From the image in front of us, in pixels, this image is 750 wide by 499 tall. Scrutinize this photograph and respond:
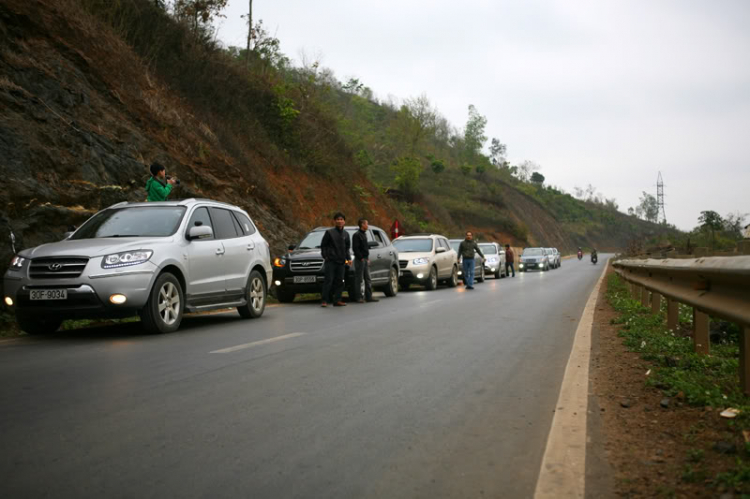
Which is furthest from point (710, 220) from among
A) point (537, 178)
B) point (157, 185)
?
point (537, 178)

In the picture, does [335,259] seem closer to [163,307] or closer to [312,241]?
[312,241]

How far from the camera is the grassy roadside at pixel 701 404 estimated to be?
11.0 feet

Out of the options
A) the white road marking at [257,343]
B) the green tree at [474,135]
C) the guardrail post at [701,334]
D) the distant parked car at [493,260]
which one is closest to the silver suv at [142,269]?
the white road marking at [257,343]

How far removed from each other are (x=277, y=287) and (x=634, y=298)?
822cm

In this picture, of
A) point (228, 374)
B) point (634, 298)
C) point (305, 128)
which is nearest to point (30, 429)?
point (228, 374)

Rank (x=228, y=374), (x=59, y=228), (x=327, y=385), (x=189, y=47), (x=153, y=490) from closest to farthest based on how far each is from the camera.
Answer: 1. (x=153, y=490)
2. (x=327, y=385)
3. (x=228, y=374)
4. (x=59, y=228)
5. (x=189, y=47)

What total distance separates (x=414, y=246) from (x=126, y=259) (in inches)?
580

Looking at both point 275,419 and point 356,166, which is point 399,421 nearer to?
point 275,419

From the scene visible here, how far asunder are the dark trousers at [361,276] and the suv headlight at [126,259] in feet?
24.5

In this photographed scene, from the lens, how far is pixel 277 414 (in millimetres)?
4828

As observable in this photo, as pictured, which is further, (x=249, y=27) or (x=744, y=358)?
(x=249, y=27)

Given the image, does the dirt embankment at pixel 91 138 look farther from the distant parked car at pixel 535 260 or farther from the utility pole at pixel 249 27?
the distant parked car at pixel 535 260

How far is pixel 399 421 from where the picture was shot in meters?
4.69

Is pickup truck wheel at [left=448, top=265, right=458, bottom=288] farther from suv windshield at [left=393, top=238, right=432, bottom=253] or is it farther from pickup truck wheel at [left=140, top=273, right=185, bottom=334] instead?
pickup truck wheel at [left=140, top=273, right=185, bottom=334]
